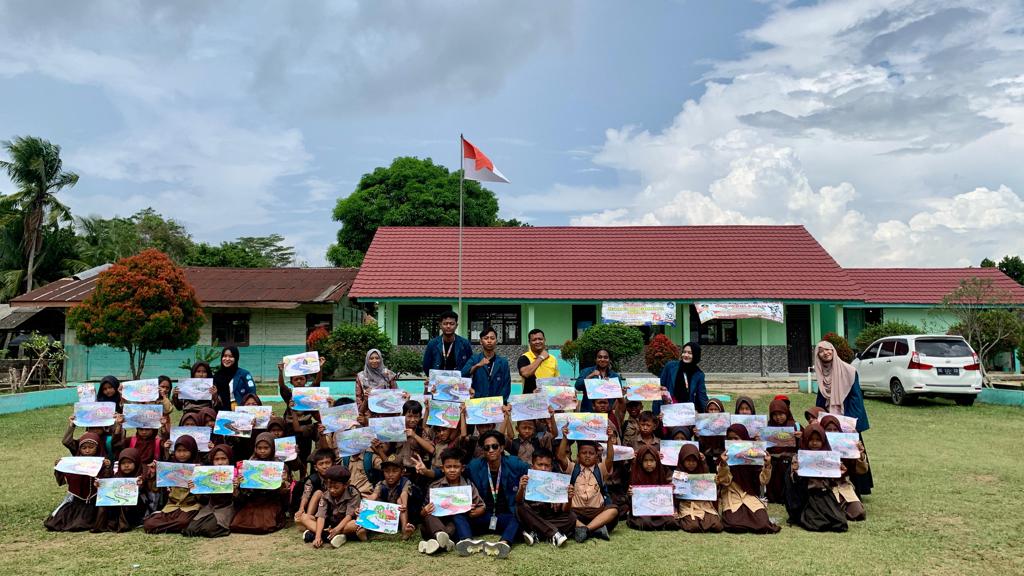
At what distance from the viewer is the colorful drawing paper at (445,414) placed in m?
6.13

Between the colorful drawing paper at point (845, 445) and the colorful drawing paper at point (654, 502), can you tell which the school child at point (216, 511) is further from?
the colorful drawing paper at point (845, 445)

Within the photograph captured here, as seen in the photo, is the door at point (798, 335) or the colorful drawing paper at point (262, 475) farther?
the door at point (798, 335)

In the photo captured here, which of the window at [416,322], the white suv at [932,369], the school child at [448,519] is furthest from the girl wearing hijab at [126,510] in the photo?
the window at [416,322]

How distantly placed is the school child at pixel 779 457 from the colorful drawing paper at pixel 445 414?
2.84 metres

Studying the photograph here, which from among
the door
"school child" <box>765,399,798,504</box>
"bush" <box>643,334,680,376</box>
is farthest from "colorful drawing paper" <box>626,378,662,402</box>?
the door

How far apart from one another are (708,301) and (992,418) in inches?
330

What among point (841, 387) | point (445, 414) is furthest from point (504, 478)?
point (841, 387)

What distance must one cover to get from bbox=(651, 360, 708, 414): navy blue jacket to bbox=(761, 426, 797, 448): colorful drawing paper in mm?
785

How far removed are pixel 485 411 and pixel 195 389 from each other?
2.99 meters

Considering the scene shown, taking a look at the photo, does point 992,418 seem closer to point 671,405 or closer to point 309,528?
A: point 671,405

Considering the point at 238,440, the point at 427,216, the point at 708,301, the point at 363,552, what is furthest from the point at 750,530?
the point at 427,216

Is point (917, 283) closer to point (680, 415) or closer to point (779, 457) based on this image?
point (779, 457)

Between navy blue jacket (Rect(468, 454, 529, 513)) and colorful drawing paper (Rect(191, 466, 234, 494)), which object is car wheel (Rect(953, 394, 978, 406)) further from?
colorful drawing paper (Rect(191, 466, 234, 494))

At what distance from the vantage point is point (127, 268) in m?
16.0
